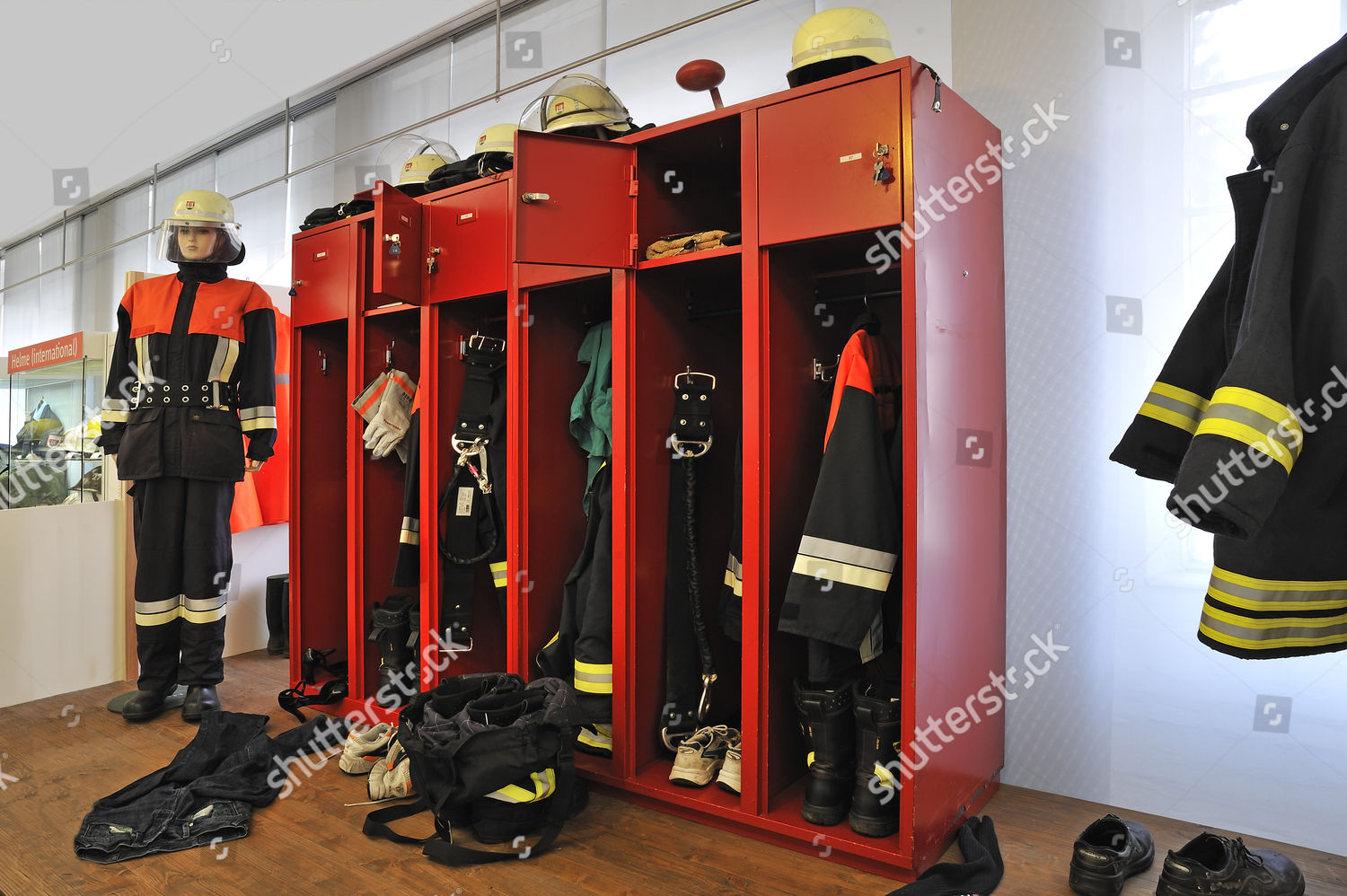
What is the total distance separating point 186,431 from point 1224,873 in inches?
138

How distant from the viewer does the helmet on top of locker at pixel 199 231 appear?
3.27 m

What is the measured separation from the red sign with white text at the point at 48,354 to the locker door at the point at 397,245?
2294 millimetres

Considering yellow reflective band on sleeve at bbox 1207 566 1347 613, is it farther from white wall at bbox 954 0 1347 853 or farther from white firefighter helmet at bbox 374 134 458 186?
white firefighter helmet at bbox 374 134 458 186

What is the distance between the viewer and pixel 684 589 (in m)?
2.40

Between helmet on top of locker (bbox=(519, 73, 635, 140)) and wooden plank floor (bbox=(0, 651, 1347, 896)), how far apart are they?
202 centimetres

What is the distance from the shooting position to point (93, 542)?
141 inches

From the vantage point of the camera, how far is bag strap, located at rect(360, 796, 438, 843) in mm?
2125

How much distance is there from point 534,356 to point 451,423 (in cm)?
50

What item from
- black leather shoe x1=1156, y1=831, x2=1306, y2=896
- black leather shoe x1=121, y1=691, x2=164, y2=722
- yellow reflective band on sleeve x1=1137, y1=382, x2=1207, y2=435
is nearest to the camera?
yellow reflective band on sleeve x1=1137, y1=382, x2=1207, y2=435

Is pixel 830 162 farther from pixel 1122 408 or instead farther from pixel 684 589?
pixel 684 589

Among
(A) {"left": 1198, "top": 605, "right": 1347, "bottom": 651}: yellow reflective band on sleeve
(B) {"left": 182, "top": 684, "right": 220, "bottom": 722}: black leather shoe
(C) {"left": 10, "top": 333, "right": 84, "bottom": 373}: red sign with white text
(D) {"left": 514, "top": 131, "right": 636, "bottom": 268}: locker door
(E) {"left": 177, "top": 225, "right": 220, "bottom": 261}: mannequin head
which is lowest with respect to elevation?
(B) {"left": 182, "top": 684, "right": 220, "bottom": 722}: black leather shoe

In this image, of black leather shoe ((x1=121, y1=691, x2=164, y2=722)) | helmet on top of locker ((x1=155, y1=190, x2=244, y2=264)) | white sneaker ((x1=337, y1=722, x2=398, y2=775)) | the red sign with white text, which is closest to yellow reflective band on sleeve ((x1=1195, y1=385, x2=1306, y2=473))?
white sneaker ((x1=337, y1=722, x2=398, y2=775))

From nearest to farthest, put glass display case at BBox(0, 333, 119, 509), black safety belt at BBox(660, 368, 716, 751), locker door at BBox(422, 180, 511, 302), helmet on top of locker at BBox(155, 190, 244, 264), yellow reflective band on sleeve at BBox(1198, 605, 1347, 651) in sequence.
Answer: yellow reflective band on sleeve at BBox(1198, 605, 1347, 651)
black safety belt at BBox(660, 368, 716, 751)
locker door at BBox(422, 180, 511, 302)
helmet on top of locker at BBox(155, 190, 244, 264)
glass display case at BBox(0, 333, 119, 509)

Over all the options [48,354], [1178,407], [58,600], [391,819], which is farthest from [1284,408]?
[48,354]
